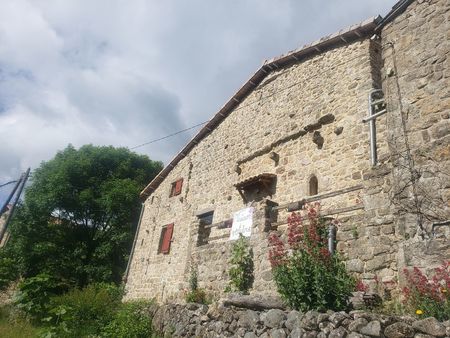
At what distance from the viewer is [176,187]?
16422 millimetres

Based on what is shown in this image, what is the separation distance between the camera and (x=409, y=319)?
414 cm

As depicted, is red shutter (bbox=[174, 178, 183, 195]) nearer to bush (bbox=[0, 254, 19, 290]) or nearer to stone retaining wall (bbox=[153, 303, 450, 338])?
stone retaining wall (bbox=[153, 303, 450, 338])

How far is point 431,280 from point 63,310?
8675 millimetres

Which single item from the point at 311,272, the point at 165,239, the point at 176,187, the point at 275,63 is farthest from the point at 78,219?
the point at 311,272

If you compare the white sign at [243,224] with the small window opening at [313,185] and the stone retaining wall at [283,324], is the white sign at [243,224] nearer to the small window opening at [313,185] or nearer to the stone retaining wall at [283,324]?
the small window opening at [313,185]

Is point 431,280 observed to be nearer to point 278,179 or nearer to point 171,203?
point 278,179

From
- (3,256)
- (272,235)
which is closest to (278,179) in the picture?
(272,235)

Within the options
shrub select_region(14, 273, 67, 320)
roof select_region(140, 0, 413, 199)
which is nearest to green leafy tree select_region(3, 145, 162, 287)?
roof select_region(140, 0, 413, 199)

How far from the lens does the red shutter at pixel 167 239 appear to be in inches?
580

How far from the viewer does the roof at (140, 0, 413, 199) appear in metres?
9.40

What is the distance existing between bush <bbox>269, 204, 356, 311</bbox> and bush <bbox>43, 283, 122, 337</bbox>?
565 centimetres

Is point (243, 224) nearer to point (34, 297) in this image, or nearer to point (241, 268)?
point (241, 268)

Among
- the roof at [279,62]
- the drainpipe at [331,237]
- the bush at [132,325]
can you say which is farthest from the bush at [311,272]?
the roof at [279,62]

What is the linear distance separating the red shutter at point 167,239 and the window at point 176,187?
154cm
